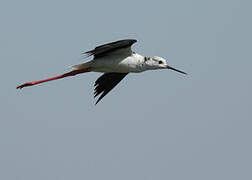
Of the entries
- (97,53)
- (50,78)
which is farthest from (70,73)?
(97,53)

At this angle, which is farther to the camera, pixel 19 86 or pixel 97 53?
pixel 19 86

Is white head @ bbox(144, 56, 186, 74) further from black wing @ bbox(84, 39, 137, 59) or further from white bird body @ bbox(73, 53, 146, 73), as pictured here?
black wing @ bbox(84, 39, 137, 59)

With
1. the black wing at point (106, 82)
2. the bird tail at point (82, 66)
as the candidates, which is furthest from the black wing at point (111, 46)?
the black wing at point (106, 82)

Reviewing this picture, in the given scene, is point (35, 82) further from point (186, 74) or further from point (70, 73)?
point (186, 74)

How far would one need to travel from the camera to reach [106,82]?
19.1 m

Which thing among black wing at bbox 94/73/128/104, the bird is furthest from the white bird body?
black wing at bbox 94/73/128/104

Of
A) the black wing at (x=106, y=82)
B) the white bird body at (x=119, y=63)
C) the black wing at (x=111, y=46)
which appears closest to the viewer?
the black wing at (x=111, y=46)

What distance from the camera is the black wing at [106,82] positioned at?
19109 millimetres

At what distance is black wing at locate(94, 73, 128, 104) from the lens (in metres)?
19.1

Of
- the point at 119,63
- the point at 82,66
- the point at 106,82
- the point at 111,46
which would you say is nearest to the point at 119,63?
the point at 119,63

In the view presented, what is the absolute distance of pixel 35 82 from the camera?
61.3 feet

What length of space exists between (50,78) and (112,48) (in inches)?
98.3

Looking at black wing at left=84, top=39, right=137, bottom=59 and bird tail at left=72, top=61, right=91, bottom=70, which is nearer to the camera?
black wing at left=84, top=39, right=137, bottom=59

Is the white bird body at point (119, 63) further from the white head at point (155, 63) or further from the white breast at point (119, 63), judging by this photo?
the white head at point (155, 63)
